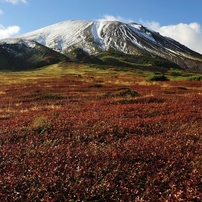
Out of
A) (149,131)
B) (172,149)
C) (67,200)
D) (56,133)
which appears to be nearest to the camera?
(67,200)

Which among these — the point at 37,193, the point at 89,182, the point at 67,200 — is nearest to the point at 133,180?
the point at 89,182

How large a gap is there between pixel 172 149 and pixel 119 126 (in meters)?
3.67

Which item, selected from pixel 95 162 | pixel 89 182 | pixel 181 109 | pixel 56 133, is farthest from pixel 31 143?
pixel 181 109

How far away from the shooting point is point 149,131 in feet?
44.1

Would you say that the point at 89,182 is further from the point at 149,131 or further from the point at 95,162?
the point at 149,131

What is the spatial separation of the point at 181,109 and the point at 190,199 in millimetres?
12367

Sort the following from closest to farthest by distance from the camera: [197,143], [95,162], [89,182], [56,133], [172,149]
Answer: [89,182], [95,162], [172,149], [197,143], [56,133]

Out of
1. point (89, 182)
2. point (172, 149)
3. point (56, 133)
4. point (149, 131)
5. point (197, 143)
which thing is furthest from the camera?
point (149, 131)

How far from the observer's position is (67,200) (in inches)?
268

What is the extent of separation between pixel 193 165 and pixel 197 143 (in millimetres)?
2410

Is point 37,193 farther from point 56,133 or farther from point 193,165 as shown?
point 56,133

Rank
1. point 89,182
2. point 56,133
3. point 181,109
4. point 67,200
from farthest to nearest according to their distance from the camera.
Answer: point 181,109
point 56,133
point 89,182
point 67,200

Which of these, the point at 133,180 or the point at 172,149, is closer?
the point at 133,180

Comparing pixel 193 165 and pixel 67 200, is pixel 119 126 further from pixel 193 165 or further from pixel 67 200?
pixel 67 200
